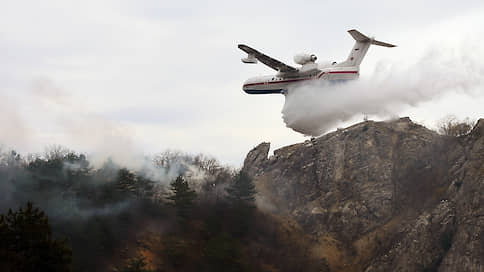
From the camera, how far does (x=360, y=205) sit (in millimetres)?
98688

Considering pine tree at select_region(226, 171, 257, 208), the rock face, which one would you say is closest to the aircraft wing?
pine tree at select_region(226, 171, 257, 208)

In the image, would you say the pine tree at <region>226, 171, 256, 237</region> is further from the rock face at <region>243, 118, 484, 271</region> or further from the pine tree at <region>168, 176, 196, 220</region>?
the rock face at <region>243, 118, 484, 271</region>

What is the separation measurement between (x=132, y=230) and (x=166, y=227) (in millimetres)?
3781

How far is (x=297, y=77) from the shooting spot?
68.8 meters

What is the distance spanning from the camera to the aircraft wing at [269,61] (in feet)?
219

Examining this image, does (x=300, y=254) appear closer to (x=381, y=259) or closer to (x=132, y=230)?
(x=381, y=259)

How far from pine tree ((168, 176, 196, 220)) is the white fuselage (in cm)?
1350

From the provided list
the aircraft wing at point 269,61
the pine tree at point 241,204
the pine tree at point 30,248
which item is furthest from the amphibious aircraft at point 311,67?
the pine tree at point 30,248

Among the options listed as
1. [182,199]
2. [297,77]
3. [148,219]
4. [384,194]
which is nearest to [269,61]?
[297,77]

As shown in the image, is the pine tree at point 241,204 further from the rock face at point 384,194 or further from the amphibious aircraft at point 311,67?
the amphibious aircraft at point 311,67

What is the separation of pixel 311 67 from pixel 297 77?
2.50m

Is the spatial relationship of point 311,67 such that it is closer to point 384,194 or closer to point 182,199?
point 182,199

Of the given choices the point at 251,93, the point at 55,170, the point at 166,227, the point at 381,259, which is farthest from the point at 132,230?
the point at 381,259

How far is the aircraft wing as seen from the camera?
66.7 metres
